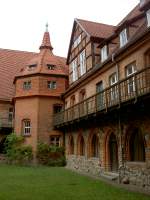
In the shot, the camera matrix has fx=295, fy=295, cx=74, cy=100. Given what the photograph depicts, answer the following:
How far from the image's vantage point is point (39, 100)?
1147 inches

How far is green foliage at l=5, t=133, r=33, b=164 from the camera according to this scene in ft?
90.6

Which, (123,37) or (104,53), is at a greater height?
(123,37)

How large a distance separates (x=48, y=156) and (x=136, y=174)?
13.6 metres

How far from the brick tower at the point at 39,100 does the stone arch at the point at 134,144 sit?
13127mm

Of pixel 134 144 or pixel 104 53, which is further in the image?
pixel 104 53

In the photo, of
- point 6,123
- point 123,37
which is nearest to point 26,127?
point 6,123

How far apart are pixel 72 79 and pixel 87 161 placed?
932 centimetres

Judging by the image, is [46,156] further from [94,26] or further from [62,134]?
[94,26]

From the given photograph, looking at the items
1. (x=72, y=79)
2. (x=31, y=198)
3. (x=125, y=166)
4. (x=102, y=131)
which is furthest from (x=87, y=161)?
(x=31, y=198)

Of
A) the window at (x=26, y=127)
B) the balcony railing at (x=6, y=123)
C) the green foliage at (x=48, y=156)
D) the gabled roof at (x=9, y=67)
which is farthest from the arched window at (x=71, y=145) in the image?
the gabled roof at (x=9, y=67)

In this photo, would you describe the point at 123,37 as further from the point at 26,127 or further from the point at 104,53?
the point at 26,127

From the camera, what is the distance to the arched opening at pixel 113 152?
1931 centimetres

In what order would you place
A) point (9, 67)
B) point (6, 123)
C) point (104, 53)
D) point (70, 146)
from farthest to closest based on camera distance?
1. point (9, 67)
2. point (6, 123)
3. point (70, 146)
4. point (104, 53)

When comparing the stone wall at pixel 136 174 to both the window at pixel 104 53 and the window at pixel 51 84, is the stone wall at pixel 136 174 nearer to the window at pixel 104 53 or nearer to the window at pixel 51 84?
the window at pixel 104 53
